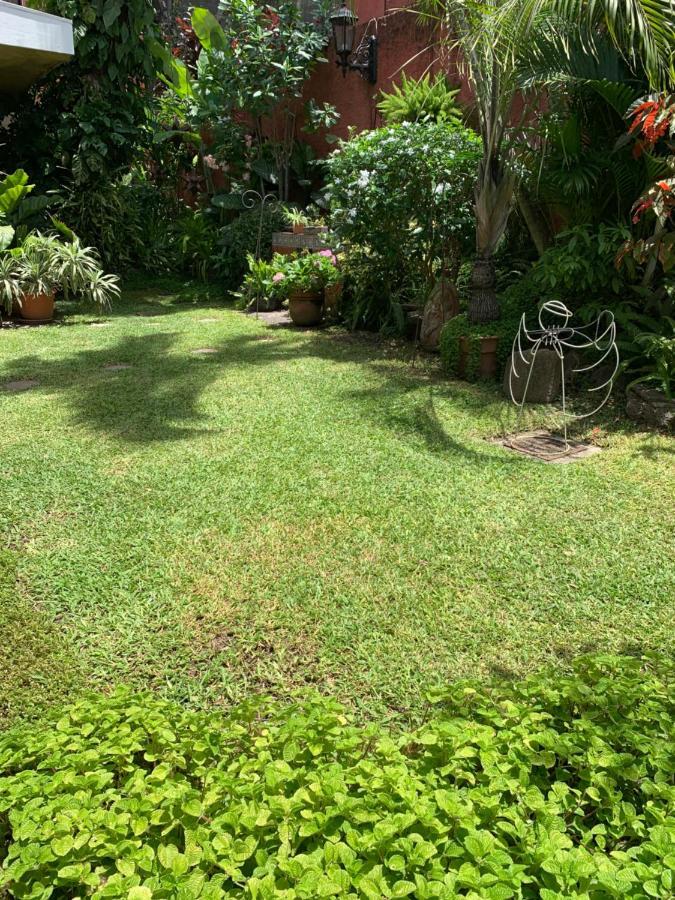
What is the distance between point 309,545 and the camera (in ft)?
11.8

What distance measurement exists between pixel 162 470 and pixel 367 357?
3.49m

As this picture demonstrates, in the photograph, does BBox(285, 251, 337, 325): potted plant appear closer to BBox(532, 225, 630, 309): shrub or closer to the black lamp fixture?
BBox(532, 225, 630, 309): shrub

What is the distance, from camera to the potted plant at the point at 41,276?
897 centimetres

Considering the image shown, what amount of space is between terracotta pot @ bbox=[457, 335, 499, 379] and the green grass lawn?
0.46 metres

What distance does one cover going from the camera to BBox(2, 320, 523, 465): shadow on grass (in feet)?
17.3

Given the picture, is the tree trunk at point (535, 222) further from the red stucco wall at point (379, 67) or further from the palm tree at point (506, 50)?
the red stucco wall at point (379, 67)

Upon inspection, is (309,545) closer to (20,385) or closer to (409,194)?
(20,385)

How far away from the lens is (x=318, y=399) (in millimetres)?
5980

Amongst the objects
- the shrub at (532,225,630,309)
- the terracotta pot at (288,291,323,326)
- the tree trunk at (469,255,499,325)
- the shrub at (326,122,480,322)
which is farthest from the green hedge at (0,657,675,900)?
the terracotta pot at (288,291,323,326)

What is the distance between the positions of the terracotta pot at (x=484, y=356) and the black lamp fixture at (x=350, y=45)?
6145 mm

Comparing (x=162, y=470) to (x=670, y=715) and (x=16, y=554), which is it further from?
(x=670, y=715)

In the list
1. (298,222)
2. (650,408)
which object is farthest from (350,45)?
(650,408)

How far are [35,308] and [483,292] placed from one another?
A: 5.63 meters

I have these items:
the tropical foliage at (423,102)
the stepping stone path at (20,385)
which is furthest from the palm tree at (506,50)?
the stepping stone path at (20,385)
